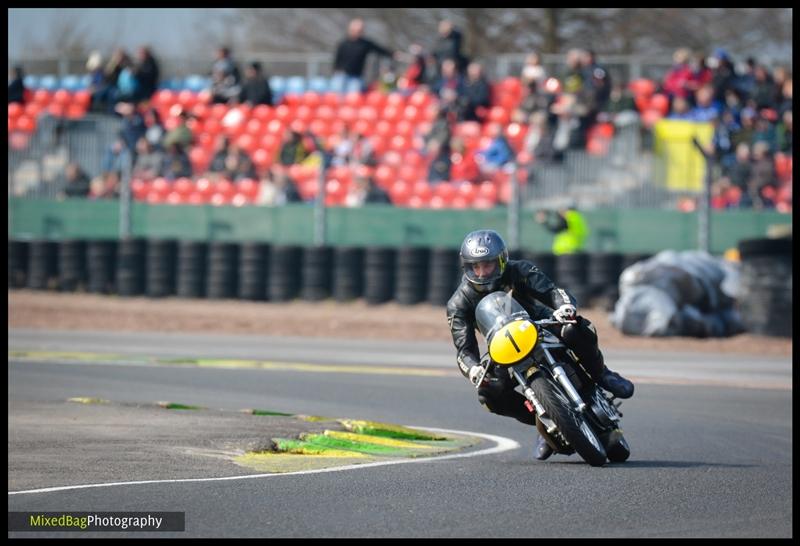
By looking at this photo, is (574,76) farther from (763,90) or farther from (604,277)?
(604,277)

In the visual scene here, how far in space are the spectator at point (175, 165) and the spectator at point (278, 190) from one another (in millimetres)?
1707

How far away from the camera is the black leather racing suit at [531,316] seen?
8.73 meters

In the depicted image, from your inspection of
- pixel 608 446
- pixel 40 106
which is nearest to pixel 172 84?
pixel 40 106

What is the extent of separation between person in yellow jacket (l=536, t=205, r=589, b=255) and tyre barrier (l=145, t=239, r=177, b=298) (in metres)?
5.75

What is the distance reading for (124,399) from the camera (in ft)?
39.9

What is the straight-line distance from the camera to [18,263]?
79.5 ft

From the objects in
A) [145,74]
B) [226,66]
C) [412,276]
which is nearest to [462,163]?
[412,276]

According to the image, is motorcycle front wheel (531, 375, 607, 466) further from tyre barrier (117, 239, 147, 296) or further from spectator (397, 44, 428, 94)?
spectator (397, 44, 428, 94)

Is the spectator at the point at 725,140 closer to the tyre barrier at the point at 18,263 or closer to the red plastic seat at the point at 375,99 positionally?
the red plastic seat at the point at 375,99


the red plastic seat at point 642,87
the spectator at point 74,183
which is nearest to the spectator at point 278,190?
the spectator at point 74,183

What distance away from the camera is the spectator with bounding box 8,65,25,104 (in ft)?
95.1

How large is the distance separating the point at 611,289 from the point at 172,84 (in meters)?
11.4

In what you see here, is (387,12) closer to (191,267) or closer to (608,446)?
(191,267)

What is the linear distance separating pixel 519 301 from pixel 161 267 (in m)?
14.5
